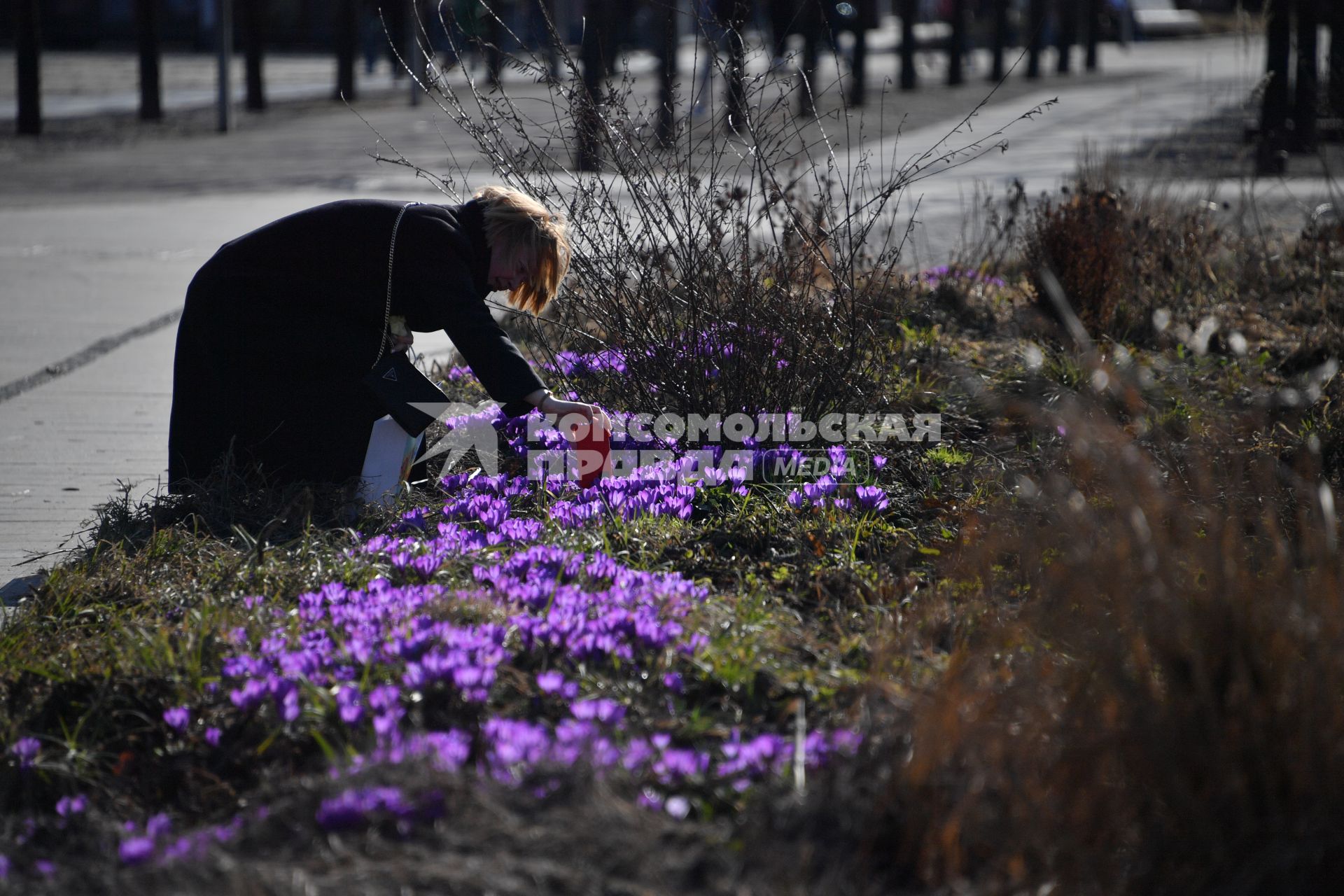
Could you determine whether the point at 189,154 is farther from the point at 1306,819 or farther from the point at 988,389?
the point at 1306,819

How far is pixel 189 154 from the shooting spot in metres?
17.5

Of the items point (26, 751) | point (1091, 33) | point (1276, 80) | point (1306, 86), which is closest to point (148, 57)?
point (1306, 86)

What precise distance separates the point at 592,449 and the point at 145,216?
30.0ft

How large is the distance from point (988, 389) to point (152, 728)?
10.9 ft

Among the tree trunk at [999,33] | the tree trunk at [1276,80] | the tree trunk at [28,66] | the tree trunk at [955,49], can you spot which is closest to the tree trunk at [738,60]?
the tree trunk at [1276,80]

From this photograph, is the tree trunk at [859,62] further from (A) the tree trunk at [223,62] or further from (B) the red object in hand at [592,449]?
(B) the red object in hand at [592,449]

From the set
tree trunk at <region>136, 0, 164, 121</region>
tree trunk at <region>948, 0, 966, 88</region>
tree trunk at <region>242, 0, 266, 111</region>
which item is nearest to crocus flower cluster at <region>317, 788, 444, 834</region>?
tree trunk at <region>136, 0, 164, 121</region>

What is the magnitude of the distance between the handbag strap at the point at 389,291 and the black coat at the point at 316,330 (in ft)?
0.05

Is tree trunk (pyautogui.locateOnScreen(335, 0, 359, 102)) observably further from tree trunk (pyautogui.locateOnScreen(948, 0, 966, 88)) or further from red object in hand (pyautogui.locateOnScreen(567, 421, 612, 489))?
red object in hand (pyautogui.locateOnScreen(567, 421, 612, 489))

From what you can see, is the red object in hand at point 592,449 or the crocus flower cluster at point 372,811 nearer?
the crocus flower cluster at point 372,811

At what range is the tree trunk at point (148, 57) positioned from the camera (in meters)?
21.6

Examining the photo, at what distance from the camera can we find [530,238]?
3744 millimetres

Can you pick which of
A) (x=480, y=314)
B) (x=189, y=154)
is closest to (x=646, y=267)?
(x=480, y=314)

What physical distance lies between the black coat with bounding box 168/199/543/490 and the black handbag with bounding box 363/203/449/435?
58mm
